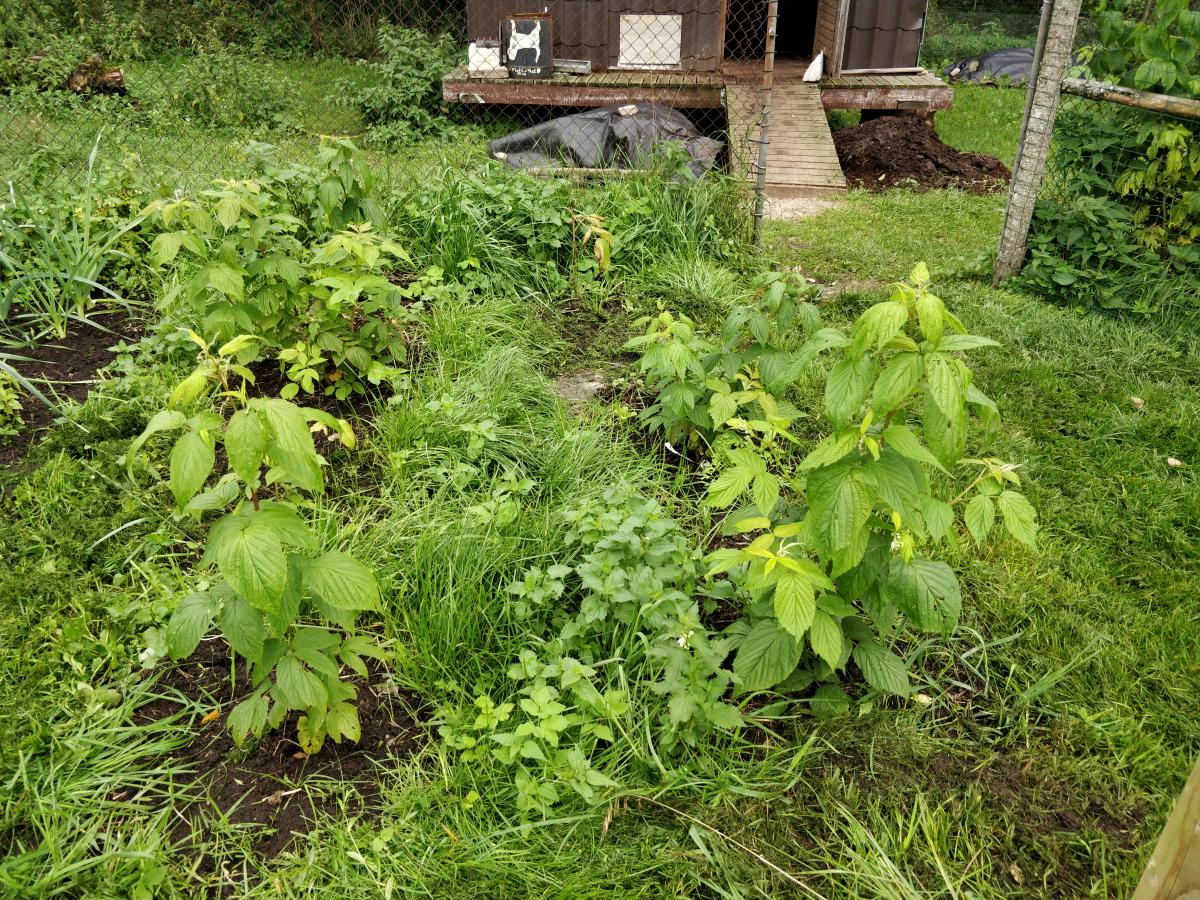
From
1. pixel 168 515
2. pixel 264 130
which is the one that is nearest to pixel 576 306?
pixel 168 515

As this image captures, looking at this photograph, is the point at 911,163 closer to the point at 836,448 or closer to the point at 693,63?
the point at 693,63

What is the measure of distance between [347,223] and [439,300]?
0.66 m

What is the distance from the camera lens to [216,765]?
7.29 ft

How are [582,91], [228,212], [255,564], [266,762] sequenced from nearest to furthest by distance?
[255,564] → [266,762] → [228,212] → [582,91]

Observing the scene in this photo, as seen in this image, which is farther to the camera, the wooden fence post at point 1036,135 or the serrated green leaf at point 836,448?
the wooden fence post at point 1036,135

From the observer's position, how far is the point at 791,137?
8.25 metres

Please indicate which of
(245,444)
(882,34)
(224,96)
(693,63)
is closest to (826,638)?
(245,444)

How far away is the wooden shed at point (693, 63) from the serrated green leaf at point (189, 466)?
26.1 ft

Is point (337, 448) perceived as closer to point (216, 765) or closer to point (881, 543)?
point (216, 765)

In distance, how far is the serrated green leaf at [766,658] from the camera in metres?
2.24

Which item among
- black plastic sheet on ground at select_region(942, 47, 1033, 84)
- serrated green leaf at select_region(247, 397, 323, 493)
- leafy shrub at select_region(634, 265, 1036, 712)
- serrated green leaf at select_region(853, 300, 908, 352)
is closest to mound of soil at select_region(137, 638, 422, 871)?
serrated green leaf at select_region(247, 397, 323, 493)

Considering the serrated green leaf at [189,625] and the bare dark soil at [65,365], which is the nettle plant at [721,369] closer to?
the serrated green leaf at [189,625]

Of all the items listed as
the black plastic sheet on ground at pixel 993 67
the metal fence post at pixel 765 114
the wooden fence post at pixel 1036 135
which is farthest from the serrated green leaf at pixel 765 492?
the black plastic sheet on ground at pixel 993 67

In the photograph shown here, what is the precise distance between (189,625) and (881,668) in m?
1.72
